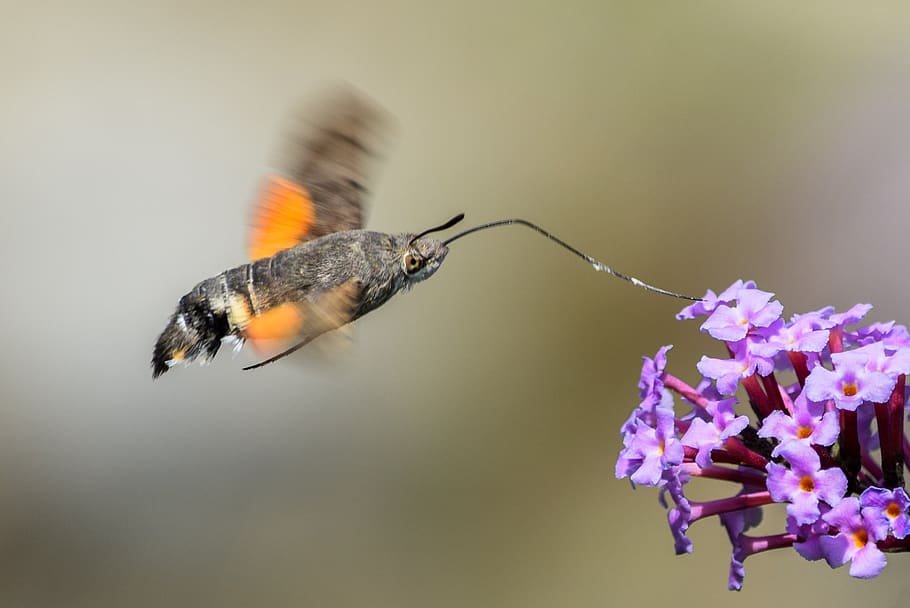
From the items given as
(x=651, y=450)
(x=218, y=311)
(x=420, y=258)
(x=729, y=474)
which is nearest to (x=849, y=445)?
(x=729, y=474)

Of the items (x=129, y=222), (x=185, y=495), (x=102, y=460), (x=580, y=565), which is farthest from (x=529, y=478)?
(x=129, y=222)

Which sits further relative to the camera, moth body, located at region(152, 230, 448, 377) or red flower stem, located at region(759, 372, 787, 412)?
moth body, located at region(152, 230, 448, 377)

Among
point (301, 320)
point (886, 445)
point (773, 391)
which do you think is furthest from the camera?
point (301, 320)

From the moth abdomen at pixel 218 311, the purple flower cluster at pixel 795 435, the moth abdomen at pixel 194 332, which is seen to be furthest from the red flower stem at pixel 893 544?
the moth abdomen at pixel 194 332

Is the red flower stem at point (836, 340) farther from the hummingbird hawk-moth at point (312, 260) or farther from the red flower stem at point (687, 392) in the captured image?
the hummingbird hawk-moth at point (312, 260)

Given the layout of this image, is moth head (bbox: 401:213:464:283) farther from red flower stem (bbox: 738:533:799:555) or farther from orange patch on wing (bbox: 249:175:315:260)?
red flower stem (bbox: 738:533:799:555)

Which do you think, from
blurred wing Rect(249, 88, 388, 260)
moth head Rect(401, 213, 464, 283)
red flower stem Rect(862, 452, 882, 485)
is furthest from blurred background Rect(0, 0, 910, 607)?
red flower stem Rect(862, 452, 882, 485)

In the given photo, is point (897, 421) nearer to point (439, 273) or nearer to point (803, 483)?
point (803, 483)
